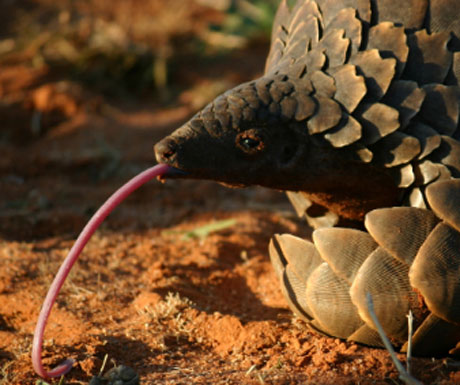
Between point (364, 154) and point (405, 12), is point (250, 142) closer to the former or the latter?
point (364, 154)

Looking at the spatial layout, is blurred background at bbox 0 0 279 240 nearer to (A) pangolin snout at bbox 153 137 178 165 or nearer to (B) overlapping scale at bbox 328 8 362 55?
(A) pangolin snout at bbox 153 137 178 165

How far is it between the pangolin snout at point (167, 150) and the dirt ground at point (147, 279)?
0.75m

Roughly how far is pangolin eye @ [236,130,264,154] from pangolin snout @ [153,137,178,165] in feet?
0.83

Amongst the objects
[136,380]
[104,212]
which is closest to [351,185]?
[104,212]

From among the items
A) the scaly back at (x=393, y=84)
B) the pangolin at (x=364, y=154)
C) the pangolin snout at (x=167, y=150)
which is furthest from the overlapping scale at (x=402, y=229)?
the pangolin snout at (x=167, y=150)

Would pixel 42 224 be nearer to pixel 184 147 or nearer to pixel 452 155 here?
pixel 184 147

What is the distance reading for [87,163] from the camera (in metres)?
5.49

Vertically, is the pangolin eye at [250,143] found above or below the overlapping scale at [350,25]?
below

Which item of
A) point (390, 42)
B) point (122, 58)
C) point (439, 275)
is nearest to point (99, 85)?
point (122, 58)

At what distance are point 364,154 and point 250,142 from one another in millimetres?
434

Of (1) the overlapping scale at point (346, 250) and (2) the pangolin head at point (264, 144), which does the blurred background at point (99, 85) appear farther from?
(1) the overlapping scale at point (346, 250)

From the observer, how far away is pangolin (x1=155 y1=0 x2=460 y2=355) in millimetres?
2369

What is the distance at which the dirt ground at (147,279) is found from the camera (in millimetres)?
2459

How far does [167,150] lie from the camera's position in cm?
247
